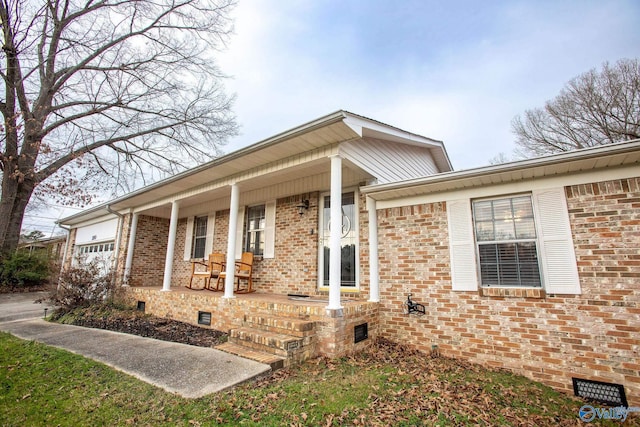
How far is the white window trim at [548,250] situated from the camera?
12.5ft

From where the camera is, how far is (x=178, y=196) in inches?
323

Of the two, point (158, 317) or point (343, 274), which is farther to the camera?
point (158, 317)

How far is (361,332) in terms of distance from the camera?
4.76 metres

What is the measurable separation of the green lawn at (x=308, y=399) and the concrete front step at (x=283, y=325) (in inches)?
17.2

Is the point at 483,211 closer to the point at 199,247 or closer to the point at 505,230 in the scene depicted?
the point at 505,230

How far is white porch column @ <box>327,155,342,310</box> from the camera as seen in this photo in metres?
4.45

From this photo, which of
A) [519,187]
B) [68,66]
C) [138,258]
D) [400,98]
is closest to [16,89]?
[68,66]

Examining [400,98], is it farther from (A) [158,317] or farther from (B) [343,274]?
(A) [158,317]

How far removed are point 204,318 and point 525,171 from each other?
20.7 feet

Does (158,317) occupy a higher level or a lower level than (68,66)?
lower

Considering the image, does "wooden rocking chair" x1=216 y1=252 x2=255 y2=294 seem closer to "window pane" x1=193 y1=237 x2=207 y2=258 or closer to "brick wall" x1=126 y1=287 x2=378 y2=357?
"brick wall" x1=126 y1=287 x2=378 y2=357

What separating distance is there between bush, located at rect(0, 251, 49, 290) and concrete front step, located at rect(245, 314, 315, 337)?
11.8 m

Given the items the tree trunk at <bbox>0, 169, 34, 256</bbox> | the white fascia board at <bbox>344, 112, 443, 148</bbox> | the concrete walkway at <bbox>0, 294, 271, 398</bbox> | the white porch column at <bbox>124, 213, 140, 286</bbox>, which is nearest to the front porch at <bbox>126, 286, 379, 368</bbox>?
the concrete walkway at <bbox>0, 294, 271, 398</bbox>

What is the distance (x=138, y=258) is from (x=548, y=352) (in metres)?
10.9
